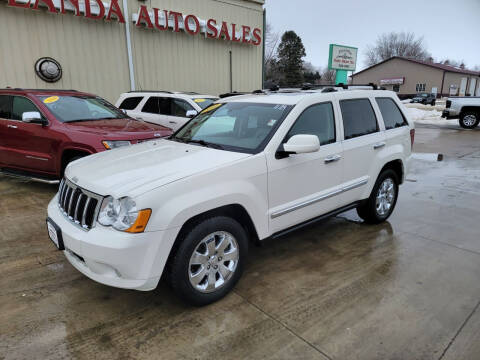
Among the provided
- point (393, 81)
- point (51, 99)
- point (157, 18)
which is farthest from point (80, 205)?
point (393, 81)

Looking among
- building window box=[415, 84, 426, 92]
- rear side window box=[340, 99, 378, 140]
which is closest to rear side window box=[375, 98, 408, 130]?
rear side window box=[340, 99, 378, 140]

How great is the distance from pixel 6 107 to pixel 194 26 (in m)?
7.56

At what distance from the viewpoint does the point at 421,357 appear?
7.79 feet

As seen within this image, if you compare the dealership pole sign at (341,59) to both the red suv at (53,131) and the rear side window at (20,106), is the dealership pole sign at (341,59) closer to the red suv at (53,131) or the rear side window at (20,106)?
the red suv at (53,131)

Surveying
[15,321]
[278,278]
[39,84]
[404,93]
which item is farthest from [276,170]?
[404,93]

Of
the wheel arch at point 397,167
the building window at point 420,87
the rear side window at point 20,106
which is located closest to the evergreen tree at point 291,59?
the building window at point 420,87

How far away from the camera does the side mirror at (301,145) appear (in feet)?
9.95

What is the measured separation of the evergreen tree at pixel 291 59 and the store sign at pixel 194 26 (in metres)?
47.4

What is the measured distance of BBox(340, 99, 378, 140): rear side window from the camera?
12.9 feet

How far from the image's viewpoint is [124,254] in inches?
94.4

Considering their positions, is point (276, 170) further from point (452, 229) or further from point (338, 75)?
point (338, 75)

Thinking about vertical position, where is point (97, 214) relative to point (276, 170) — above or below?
below

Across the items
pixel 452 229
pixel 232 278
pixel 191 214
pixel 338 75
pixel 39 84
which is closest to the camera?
pixel 191 214

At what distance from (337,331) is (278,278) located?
0.86 meters
